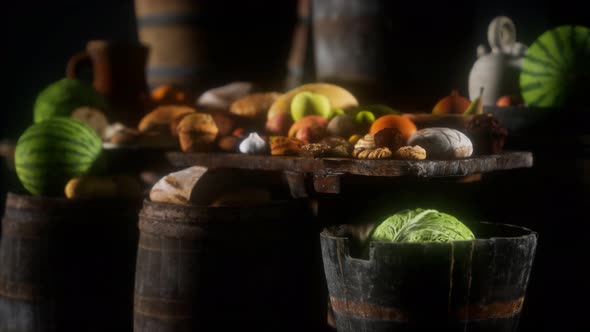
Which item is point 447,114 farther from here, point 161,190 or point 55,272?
point 55,272

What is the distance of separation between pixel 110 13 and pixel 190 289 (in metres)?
3.61

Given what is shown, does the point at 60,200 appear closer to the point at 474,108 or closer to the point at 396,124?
the point at 396,124

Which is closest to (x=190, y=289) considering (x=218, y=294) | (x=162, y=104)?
(x=218, y=294)

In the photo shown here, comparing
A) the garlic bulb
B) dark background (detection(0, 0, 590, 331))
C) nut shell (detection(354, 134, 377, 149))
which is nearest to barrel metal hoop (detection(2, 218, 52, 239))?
the garlic bulb

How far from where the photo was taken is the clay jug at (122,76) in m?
4.80

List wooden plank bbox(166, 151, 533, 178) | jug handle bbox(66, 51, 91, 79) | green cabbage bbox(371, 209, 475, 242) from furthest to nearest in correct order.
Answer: jug handle bbox(66, 51, 91, 79)
wooden plank bbox(166, 151, 533, 178)
green cabbage bbox(371, 209, 475, 242)

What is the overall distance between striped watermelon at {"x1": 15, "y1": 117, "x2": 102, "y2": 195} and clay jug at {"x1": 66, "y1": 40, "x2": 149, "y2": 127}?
0.83 metres

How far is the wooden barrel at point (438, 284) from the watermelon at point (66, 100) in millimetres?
2188

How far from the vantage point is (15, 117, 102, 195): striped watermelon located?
12.7 ft

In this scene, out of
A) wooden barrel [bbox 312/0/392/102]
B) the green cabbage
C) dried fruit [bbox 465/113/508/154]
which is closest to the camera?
the green cabbage

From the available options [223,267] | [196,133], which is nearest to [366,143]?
[223,267]

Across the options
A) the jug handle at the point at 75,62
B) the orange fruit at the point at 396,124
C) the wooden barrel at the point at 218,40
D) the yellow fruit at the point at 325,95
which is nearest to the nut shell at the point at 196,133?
the yellow fruit at the point at 325,95

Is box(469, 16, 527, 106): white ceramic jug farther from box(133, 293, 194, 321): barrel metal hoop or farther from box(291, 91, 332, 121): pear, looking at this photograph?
box(133, 293, 194, 321): barrel metal hoop

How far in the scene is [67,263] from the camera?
371cm
